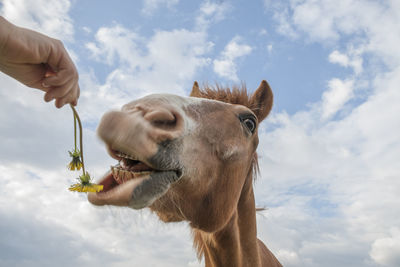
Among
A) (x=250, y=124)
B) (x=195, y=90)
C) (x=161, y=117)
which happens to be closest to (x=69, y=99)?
(x=161, y=117)

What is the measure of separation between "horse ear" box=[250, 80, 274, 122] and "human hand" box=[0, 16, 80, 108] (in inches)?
84.8

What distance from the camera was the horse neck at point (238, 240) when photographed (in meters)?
3.13

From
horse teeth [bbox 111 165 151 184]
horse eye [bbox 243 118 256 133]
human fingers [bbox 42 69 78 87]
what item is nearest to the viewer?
horse teeth [bbox 111 165 151 184]

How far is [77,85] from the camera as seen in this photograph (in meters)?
2.52

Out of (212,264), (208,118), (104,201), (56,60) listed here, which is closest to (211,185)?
(208,118)

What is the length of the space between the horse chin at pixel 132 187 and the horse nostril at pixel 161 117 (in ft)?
1.10

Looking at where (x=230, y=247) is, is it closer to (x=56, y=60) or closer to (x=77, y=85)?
(x=77, y=85)

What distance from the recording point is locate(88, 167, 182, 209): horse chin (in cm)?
180

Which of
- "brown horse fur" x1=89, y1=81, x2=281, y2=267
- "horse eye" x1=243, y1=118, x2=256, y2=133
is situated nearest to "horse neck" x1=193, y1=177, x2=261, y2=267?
"brown horse fur" x1=89, y1=81, x2=281, y2=267

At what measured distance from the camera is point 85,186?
76.2 inches

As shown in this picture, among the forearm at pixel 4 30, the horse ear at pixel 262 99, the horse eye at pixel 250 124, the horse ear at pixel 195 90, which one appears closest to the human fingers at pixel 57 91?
the forearm at pixel 4 30

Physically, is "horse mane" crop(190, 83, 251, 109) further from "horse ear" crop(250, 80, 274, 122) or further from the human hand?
the human hand

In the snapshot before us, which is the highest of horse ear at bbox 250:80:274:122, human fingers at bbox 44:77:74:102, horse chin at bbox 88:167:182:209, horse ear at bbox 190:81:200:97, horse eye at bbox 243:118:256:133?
horse ear at bbox 190:81:200:97

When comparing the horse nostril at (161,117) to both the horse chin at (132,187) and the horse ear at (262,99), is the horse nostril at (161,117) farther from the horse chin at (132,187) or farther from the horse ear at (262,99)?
the horse ear at (262,99)
